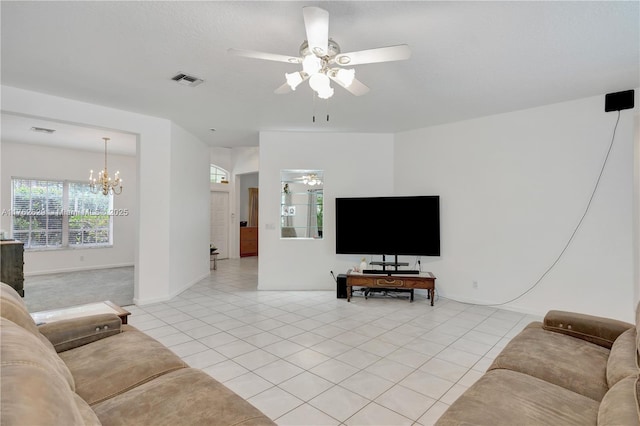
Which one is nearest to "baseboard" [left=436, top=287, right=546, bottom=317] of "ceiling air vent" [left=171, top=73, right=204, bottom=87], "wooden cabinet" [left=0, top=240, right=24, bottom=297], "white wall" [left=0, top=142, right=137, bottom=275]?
"ceiling air vent" [left=171, top=73, right=204, bottom=87]

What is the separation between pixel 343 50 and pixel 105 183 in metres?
6.08

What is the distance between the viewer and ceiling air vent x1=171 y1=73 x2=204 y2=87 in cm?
320

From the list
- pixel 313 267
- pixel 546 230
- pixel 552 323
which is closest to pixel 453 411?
pixel 552 323

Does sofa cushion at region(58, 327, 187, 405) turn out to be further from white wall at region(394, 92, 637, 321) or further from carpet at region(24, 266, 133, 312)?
white wall at region(394, 92, 637, 321)

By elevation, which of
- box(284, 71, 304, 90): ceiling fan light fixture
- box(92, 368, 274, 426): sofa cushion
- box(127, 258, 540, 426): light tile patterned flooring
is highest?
box(284, 71, 304, 90): ceiling fan light fixture

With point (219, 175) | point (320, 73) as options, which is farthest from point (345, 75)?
point (219, 175)

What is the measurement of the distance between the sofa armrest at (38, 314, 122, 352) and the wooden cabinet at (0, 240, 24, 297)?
13.7 ft

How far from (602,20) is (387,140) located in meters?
3.29

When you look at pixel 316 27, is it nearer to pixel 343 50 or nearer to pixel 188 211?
pixel 343 50

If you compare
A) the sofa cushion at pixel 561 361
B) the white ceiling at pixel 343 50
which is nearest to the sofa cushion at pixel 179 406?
the sofa cushion at pixel 561 361

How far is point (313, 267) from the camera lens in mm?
5379

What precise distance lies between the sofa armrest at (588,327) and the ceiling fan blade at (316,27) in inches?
94.3

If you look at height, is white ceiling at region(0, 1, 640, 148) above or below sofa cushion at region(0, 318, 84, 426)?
above

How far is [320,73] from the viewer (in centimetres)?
223
